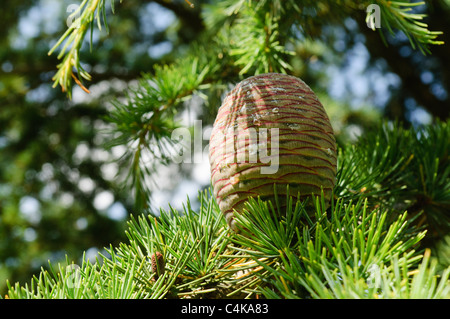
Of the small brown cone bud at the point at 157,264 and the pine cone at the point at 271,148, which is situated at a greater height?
the pine cone at the point at 271,148

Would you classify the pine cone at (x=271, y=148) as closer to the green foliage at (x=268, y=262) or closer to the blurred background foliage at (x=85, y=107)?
the green foliage at (x=268, y=262)

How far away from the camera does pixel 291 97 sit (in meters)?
0.43

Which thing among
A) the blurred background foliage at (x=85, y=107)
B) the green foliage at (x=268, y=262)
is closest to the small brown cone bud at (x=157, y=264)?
the green foliage at (x=268, y=262)

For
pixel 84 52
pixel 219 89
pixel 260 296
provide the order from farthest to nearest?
pixel 84 52
pixel 219 89
pixel 260 296

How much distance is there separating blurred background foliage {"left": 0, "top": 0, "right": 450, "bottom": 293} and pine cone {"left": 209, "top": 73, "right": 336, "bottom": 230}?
1076mm

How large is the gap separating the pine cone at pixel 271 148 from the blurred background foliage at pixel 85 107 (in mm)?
1076

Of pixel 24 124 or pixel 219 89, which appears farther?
pixel 24 124

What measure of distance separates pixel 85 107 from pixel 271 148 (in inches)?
63.9

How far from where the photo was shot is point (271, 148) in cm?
41

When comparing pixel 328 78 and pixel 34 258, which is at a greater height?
pixel 328 78

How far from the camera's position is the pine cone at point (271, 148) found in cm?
41
